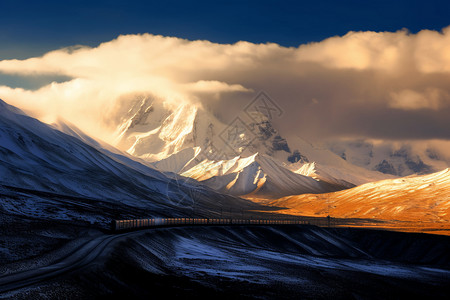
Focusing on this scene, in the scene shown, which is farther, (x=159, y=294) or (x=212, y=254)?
(x=212, y=254)

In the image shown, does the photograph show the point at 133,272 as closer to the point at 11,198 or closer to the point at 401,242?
the point at 11,198

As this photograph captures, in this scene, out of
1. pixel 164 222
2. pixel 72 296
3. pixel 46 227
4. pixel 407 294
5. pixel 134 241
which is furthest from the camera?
pixel 164 222

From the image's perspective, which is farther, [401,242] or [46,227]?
[401,242]

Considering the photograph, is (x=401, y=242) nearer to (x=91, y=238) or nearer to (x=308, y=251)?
(x=308, y=251)

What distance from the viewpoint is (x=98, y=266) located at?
4475 centimetres

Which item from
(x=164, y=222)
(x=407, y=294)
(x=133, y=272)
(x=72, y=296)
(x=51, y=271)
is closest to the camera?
(x=72, y=296)

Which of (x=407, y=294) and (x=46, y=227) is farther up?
(x=46, y=227)

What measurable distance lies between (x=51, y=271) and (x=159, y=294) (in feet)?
28.9

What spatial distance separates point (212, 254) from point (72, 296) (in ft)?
134

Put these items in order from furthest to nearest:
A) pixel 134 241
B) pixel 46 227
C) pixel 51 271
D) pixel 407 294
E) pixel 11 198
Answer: pixel 11 198, pixel 46 227, pixel 134 241, pixel 407 294, pixel 51 271

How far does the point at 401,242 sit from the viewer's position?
501 feet

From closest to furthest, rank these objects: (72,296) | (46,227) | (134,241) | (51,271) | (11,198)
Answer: (72,296) → (51,271) → (134,241) → (46,227) → (11,198)

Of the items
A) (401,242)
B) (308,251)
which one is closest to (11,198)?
(308,251)

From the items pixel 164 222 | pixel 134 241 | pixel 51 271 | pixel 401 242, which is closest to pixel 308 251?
pixel 164 222
